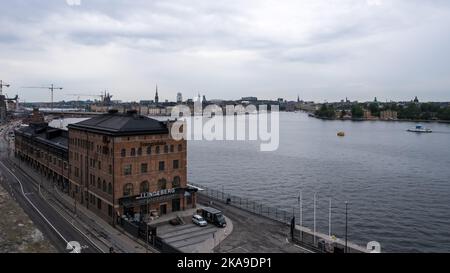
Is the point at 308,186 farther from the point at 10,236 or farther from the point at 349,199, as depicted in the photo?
the point at 10,236

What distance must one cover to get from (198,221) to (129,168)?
9977mm

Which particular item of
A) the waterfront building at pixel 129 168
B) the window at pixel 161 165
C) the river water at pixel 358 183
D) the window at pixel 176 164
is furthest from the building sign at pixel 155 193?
the river water at pixel 358 183

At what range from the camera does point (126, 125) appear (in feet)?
155

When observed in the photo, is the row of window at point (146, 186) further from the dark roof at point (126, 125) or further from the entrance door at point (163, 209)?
the dark roof at point (126, 125)

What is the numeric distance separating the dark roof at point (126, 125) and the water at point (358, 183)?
2253 centimetres

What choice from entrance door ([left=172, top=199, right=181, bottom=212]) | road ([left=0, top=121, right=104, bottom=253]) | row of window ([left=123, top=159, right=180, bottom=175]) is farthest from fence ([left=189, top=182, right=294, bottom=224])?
road ([left=0, top=121, right=104, bottom=253])

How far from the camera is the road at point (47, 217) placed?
37.7 metres

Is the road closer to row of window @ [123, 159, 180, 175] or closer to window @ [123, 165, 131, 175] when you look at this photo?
window @ [123, 165, 131, 175]

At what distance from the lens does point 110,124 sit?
49.4 m

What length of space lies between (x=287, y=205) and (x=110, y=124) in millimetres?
28067

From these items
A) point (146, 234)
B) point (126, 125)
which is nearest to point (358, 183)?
point (126, 125)

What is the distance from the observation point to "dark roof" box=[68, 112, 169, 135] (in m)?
46.5

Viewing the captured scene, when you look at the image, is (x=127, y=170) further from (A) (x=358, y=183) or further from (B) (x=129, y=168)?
(A) (x=358, y=183)
